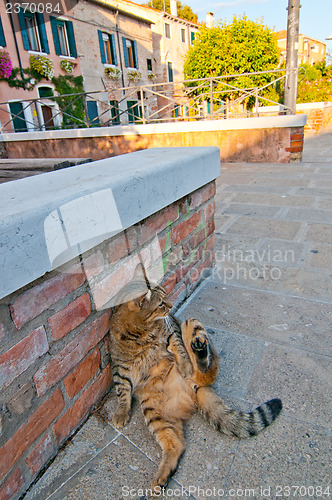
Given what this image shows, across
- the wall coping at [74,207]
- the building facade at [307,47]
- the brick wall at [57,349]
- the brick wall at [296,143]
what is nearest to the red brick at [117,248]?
the brick wall at [57,349]

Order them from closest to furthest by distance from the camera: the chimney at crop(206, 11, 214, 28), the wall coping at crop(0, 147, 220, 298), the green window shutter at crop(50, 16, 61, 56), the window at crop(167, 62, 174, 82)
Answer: the wall coping at crop(0, 147, 220, 298), the green window shutter at crop(50, 16, 61, 56), the window at crop(167, 62, 174, 82), the chimney at crop(206, 11, 214, 28)

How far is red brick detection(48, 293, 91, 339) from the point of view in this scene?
1.22 m

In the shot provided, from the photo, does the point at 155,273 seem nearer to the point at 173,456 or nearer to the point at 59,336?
the point at 59,336

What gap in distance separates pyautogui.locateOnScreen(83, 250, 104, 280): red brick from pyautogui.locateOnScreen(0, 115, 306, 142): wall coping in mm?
5806

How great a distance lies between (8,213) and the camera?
97cm

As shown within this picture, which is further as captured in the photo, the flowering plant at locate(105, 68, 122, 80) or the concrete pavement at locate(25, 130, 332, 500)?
the flowering plant at locate(105, 68, 122, 80)

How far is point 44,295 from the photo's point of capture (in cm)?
115

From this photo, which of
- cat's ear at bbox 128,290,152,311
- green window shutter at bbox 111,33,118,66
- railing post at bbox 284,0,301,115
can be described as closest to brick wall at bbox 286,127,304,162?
railing post at bbox 284,0,301,115

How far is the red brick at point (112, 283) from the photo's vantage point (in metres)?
1.43

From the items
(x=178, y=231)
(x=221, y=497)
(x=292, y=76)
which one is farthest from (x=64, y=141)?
(x=221, y=497)

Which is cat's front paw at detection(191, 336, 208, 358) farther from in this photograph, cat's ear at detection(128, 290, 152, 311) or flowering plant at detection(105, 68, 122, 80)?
flowering plant at detection(105, 68, 122, 80)

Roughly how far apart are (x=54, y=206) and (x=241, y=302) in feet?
5.05

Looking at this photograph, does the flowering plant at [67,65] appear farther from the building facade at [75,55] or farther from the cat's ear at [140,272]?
the cat's ear at [140,272]

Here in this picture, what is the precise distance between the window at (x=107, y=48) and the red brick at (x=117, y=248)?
20.2m
